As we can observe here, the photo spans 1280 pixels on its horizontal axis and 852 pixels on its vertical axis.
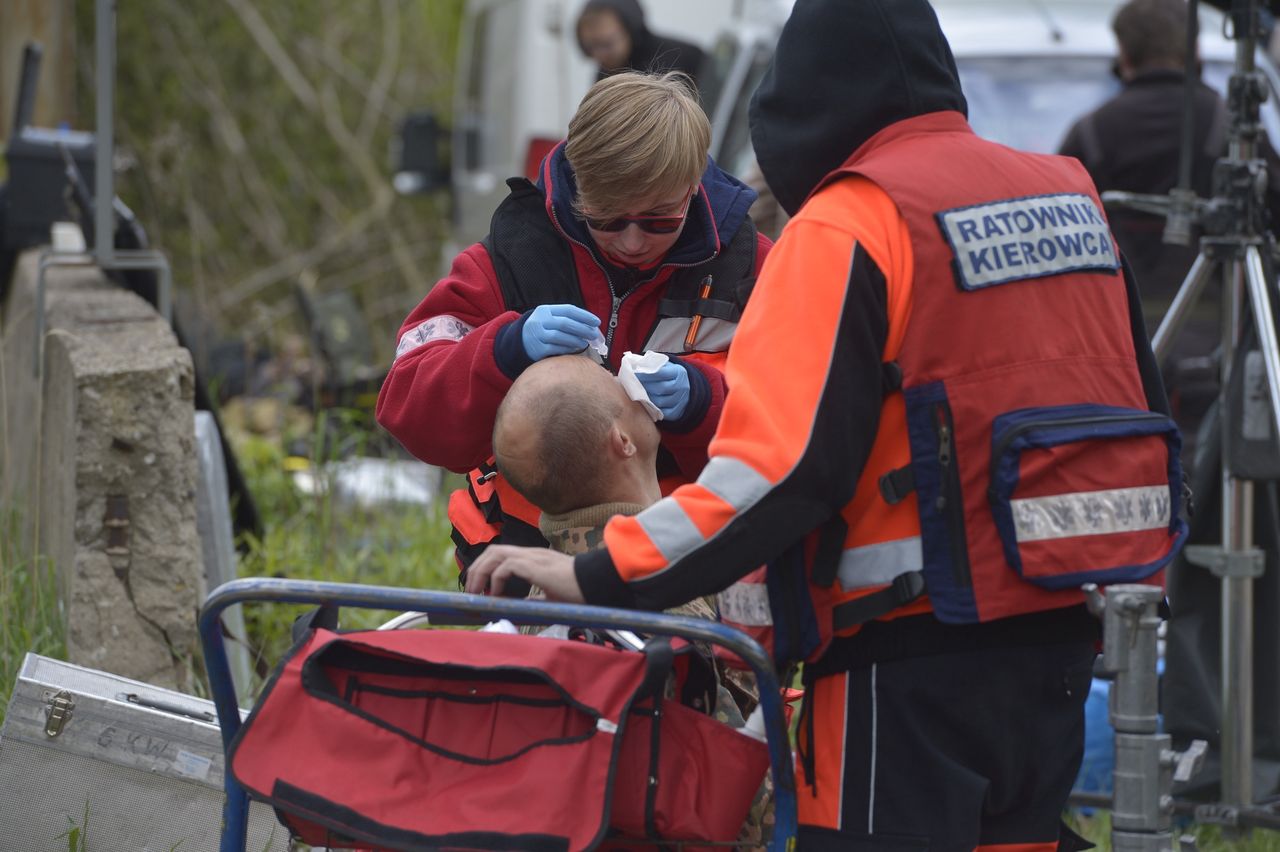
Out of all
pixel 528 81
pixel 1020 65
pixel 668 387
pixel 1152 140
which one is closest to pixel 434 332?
pixel 668 387

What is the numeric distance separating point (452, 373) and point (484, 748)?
738mm

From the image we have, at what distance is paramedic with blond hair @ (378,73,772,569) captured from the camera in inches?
99.3

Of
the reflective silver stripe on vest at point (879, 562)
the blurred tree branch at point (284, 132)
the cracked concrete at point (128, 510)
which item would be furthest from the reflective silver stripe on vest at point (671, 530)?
the blurred tree branch at point (284, 132)

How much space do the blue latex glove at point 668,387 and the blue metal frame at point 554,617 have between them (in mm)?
491

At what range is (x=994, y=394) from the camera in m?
A: 2.09

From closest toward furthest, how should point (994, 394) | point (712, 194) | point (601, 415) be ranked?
point (994, 394) → point (601, 415) → point (712, 194)

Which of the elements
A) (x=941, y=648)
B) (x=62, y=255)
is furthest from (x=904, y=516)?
(x=62, y=255)

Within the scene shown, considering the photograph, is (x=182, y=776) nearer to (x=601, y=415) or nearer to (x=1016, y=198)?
(x=601, y=415)

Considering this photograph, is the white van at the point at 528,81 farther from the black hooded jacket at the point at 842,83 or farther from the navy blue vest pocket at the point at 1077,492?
the navy blue vest pocket at the point at 1077,492

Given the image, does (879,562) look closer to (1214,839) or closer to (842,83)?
(842,83)

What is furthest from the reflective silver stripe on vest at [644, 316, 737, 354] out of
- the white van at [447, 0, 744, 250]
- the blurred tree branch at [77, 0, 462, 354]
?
the blurred tree branch at [77, 0, 462, 354]

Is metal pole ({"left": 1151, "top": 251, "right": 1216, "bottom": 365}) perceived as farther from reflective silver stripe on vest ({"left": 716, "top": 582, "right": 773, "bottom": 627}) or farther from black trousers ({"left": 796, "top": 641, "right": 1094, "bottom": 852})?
reflective silver stripe on vest ({"left": 716, "top": 582, "right": 773, "bottom": 627})

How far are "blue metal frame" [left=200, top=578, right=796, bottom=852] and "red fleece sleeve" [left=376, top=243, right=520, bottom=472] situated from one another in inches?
20.0

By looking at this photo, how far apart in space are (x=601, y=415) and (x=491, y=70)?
8.21 metres
